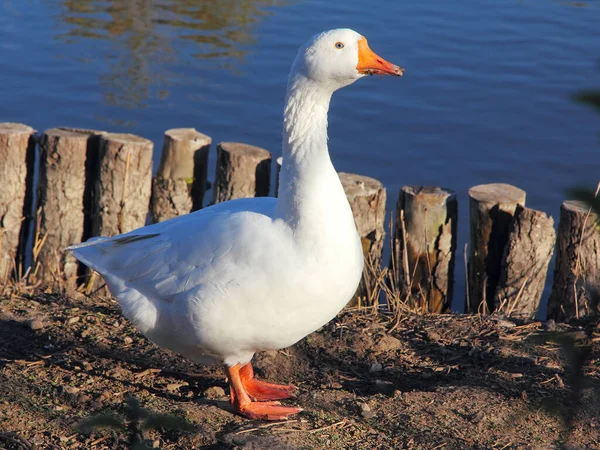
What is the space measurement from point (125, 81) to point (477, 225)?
7684mm

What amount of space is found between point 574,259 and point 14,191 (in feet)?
15.0

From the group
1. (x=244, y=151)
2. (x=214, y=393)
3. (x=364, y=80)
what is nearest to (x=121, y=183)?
(x=244, y=151)

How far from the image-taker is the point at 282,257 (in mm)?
3736

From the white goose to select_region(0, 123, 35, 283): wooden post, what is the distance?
2786 mm

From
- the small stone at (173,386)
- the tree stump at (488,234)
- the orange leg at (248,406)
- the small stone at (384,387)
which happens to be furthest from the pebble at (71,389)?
the tree stump at (488,234)

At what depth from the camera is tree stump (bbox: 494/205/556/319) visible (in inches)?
223

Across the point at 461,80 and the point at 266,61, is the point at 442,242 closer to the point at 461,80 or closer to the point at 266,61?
the point at 461,80

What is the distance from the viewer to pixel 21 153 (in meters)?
6.35

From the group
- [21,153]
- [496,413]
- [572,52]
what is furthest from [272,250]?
[572,52]

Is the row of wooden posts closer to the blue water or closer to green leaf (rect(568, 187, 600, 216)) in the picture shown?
the blue water

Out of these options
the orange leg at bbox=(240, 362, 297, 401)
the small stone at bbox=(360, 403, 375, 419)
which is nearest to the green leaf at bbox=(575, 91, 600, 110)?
the small stone at bbox=(360, 403, 375, 419)

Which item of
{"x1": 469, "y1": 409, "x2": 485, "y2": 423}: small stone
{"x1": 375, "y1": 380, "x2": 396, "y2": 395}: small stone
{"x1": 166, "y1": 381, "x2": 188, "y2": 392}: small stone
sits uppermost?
{"x1": 469, "y1": 409, "x2": 485, "y2": 423}: small stone

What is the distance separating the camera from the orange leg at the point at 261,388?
438 cm

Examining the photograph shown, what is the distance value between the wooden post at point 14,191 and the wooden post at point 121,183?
644mm
